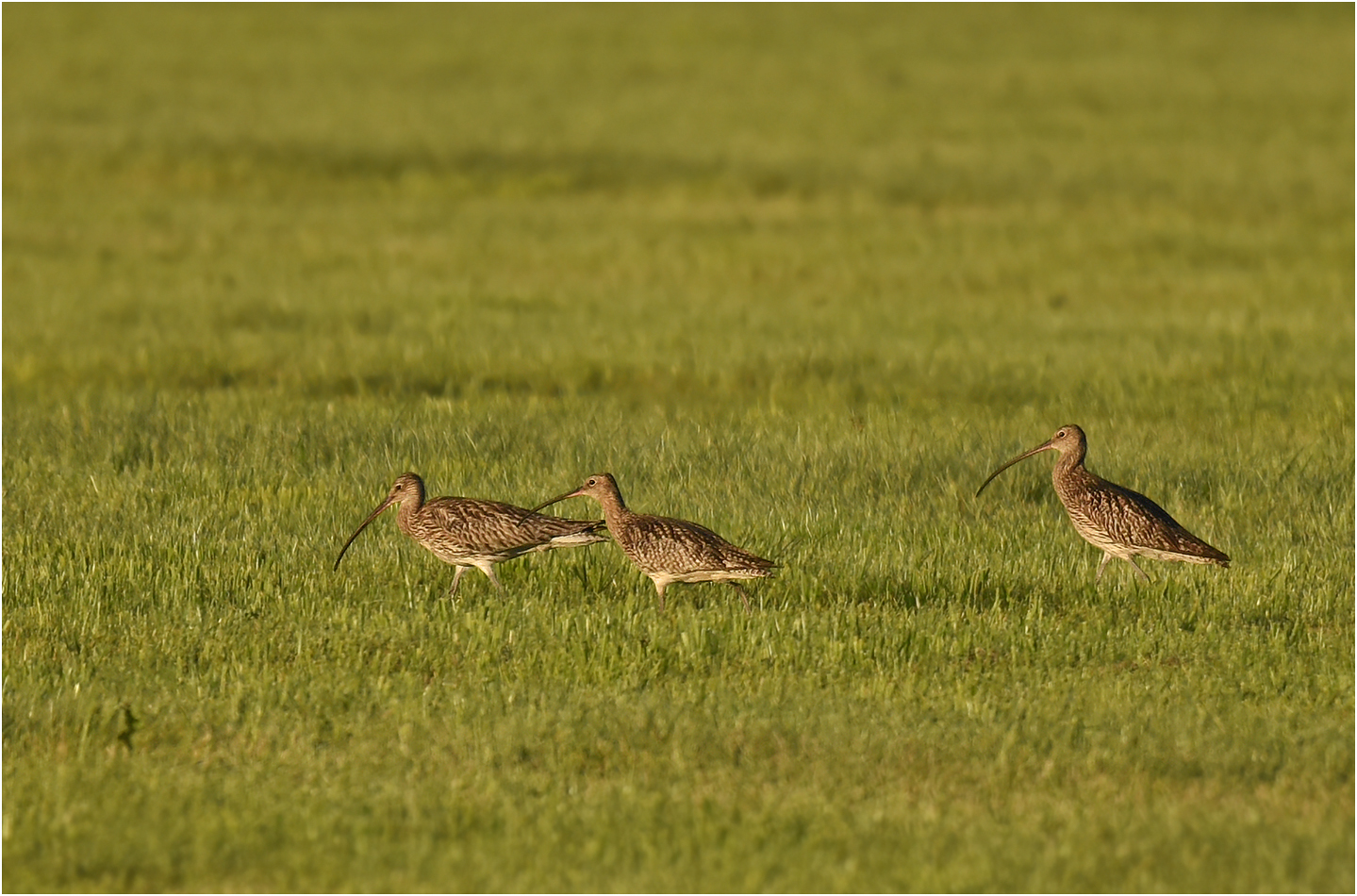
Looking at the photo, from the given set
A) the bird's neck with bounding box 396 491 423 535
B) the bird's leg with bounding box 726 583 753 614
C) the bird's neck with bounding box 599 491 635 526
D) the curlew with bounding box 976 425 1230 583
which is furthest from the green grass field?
the bird's neck with bounding box 599 491 635 526

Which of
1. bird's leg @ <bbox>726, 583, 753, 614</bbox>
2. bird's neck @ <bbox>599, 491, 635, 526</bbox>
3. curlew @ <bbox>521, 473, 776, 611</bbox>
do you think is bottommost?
bird's leg @ <bbox>726, 583, 753, 614</bbox>

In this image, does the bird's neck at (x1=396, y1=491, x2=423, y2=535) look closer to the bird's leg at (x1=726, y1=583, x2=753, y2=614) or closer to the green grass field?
the green grass field

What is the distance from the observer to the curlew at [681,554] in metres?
9.62

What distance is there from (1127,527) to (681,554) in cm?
257

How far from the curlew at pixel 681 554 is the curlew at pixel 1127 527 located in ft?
6.65

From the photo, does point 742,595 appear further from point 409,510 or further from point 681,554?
point 409,510

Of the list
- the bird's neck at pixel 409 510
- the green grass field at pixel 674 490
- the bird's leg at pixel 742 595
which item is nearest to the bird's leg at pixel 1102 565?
the green grass field at pixel 674 490

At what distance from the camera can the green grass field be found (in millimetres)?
7426

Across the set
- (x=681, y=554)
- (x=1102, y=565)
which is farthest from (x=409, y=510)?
(x=1102, y=565)

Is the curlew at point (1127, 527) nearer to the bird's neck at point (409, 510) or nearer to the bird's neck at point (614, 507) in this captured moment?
the bird's neck at point (614, 507)

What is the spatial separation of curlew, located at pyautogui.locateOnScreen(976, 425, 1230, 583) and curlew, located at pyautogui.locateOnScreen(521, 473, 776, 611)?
79.8 inches

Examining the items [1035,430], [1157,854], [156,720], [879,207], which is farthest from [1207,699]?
[879,207]

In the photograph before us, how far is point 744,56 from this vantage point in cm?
4241

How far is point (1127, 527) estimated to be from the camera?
33.6 ft
